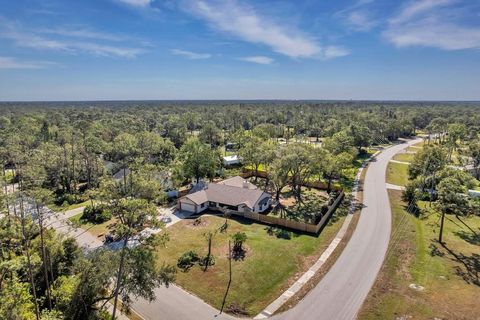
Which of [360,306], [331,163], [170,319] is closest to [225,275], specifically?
[170,319]

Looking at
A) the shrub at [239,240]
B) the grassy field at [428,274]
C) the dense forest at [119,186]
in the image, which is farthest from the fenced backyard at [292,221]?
the grassy field at [428,274]

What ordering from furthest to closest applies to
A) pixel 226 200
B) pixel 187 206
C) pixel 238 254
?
1. pixel 187 206
2. pixel 226 200
3. pixel 238 254

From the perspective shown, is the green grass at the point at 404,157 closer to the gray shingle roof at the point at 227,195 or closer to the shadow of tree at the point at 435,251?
the shadow of tree at the point at 435,251

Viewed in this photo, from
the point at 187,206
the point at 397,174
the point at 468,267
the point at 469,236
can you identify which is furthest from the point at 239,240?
the point at 397,174

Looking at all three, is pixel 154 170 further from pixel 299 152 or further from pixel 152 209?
pixel 152 209

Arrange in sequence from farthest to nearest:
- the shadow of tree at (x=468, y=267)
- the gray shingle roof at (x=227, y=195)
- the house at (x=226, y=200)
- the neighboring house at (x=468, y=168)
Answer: the neighboring house at (x=468, y=168), the gray shingle roof at (x=227, y=195), the house at (x=226, y=200), the shadow of tree at (x=468, y=267)

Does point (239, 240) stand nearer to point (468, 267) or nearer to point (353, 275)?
point (353, 275)
